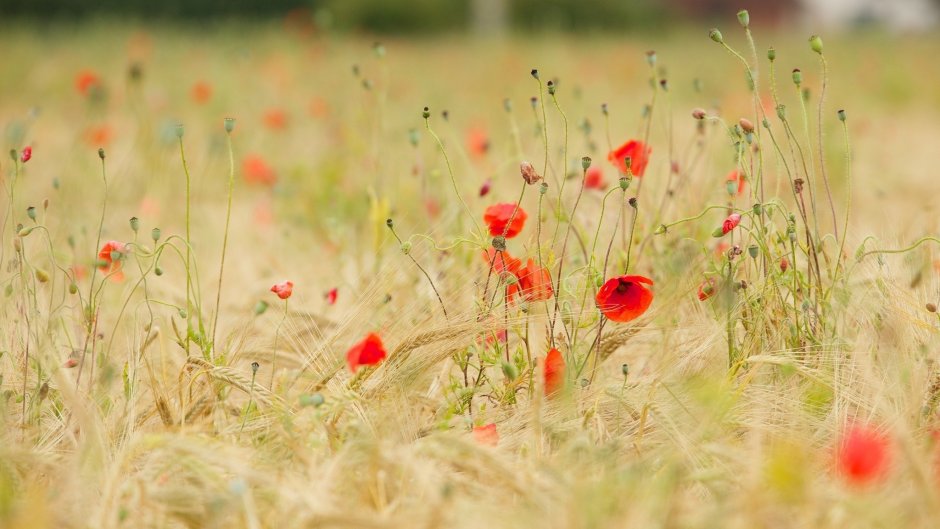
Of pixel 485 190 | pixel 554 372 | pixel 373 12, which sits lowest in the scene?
pixel 554 372

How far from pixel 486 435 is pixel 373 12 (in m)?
11.9

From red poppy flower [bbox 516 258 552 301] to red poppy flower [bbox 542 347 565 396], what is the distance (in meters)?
0.09

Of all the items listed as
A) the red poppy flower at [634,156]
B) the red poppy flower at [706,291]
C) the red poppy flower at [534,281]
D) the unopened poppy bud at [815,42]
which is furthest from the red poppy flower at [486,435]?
the unopened poppy bud at [815,42]

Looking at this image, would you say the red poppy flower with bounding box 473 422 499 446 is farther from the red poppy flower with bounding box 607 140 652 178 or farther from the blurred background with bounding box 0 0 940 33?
the blurred background with bounding box 0 0 940 33

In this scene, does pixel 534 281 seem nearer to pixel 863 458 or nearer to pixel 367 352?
pixel 367 352

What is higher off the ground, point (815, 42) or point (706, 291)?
point (815, 42)

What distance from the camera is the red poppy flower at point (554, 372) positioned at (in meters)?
1.30

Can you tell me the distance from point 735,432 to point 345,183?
2.00 metres

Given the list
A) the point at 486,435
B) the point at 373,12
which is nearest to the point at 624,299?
the point at 486,435

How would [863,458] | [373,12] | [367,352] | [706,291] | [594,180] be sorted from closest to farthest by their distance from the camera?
[863,458] → [367,352] → [706,291] → [594,180] → [373,12]

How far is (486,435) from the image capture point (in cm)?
122

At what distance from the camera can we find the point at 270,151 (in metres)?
3.75

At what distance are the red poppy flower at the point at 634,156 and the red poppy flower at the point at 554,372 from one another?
40 centimetres

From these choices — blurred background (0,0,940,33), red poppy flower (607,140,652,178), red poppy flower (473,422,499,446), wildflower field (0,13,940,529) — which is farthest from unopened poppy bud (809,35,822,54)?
blurred background (0,0,940,33)
